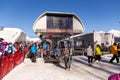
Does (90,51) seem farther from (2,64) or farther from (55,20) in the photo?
(55,20)

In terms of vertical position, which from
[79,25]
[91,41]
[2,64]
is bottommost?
[2,64]

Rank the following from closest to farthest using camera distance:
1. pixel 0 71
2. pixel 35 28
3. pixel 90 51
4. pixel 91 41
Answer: pixel 0 71, pixel 90 51, pixel 35 28, pixel 91 41

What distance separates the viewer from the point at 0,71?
10.6 metres

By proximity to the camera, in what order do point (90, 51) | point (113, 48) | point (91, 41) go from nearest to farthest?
point (90, 51), point (113, 48), point (91, 41)

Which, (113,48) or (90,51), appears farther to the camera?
(113,48)

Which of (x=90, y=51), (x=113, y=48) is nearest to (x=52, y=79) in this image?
(x=90, y=51)

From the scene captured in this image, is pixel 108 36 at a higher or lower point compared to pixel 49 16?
lower

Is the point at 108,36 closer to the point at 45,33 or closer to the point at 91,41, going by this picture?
the point at 91,41

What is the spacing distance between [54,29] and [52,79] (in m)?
14.7

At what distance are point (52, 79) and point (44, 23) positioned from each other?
50.1 feet

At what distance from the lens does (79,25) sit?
26.4 meters

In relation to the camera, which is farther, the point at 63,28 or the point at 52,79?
the point at 63,28

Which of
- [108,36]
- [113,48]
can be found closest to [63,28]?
[108,36]

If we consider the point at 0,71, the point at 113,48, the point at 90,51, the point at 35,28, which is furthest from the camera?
the point at 35,28
